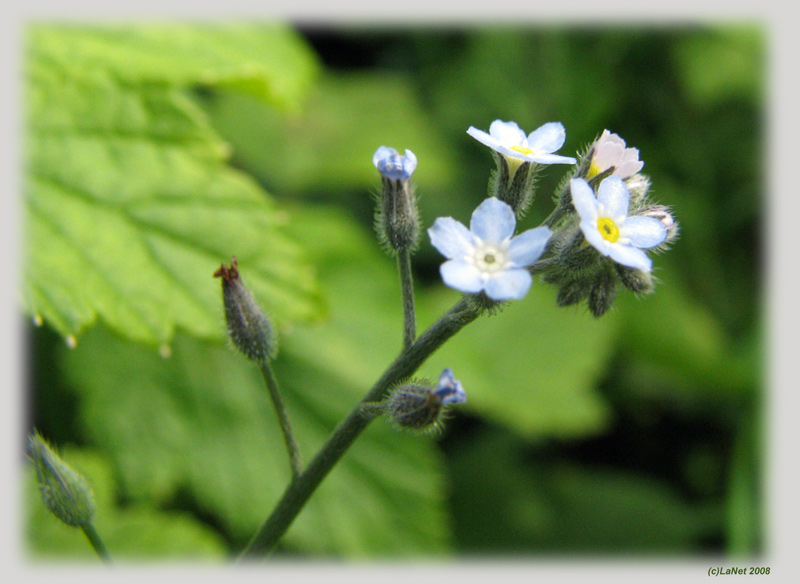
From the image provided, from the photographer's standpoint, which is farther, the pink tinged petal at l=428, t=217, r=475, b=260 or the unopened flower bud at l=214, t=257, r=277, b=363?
the unopened flower bud at l=214, t=257, r=277, b=363

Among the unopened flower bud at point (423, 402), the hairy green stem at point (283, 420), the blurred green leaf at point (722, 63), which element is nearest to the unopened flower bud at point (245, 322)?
the hairy green stem at point (283, 420)

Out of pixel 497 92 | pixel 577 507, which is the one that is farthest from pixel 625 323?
pixel 497 92

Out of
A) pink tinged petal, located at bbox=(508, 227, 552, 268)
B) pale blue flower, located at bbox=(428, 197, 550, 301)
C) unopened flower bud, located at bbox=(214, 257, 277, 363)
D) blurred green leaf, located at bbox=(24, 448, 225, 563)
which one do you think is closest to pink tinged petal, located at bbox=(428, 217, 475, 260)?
pale blue flower, located at bbox=(428, 197, 550, 301)

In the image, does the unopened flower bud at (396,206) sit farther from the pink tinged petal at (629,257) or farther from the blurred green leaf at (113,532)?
the blurred green leaf at (113,532)

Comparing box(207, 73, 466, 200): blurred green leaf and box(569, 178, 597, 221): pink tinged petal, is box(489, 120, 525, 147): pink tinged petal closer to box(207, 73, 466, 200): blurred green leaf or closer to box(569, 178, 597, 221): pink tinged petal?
box(569, 178, 597, 221): pink tinged petal

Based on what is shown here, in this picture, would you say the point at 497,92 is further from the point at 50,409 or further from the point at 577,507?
the point at 50,409

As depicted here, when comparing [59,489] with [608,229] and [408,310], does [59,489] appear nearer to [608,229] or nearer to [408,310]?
[408,310]
